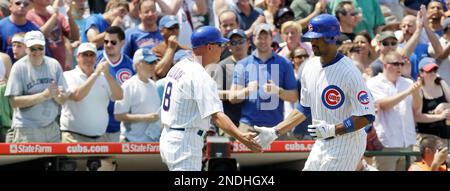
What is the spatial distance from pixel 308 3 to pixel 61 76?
4.09 metres

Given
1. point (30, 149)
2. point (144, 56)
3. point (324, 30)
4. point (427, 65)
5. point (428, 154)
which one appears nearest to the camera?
point (324, 30)

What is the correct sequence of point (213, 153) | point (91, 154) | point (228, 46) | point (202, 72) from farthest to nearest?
1. point (228, 46)
2. point (91, 154)
3. point (213, 153)
4. point (202, 72)

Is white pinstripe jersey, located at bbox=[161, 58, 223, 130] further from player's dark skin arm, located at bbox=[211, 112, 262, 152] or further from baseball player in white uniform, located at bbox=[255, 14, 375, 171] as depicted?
baseball player in white uniform, located at bbox=[255, 14, 375, 171]

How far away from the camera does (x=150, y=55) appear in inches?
460

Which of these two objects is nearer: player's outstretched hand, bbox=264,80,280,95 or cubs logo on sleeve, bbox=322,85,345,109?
cubs logo on sleeve, bbox=322,85,345,109

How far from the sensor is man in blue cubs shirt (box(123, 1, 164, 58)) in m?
12.6

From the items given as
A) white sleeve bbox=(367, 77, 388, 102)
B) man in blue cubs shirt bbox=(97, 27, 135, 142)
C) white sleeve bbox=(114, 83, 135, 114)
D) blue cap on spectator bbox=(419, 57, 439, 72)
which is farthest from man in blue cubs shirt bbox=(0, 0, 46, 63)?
blue cap on spectator bbox=(419, 57, 439, 72)

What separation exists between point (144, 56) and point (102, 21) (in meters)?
1.50

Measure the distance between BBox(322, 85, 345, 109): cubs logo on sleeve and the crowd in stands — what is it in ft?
6.80

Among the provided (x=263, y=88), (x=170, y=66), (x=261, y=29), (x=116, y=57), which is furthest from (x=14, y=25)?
(x=263, y=88)

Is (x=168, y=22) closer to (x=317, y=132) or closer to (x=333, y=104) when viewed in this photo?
(x=333, y=104)

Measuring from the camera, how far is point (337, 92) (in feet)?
28.2
